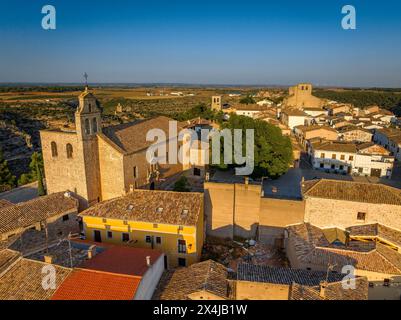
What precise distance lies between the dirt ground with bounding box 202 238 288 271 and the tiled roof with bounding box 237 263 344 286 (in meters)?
5.00

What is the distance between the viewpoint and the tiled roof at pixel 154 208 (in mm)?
20469

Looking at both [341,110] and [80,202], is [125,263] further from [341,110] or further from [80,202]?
[341,110]

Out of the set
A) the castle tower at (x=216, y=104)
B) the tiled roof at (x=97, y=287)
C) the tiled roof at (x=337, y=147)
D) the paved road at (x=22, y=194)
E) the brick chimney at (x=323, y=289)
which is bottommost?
the paved road at (x=22, y=194)

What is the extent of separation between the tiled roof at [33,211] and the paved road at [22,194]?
10193 mm

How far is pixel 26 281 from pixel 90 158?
12764 mm

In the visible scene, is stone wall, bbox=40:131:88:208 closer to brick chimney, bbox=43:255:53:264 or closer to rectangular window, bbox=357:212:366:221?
brick chimney, bbox=43:255:53:264

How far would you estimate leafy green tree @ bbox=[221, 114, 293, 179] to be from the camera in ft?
105

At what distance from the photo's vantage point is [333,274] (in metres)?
16.2

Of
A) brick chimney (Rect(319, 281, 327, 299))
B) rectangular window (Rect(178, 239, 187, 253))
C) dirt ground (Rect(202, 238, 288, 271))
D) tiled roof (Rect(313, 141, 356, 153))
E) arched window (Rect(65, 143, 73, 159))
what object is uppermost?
arched window (Rect(65, 143, 73, 159))

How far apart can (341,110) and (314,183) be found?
6821 centimetres

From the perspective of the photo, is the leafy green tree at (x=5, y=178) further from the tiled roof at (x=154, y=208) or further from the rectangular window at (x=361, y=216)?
the rectangular window at (x=361, y=216)

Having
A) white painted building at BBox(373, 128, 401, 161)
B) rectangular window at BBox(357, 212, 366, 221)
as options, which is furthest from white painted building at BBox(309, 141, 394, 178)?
rectangular window at BBox(357, 212, 366, 221)

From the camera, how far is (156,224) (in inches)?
800

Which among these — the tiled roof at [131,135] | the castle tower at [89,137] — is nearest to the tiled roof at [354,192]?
the tiled roof at [131,135]
